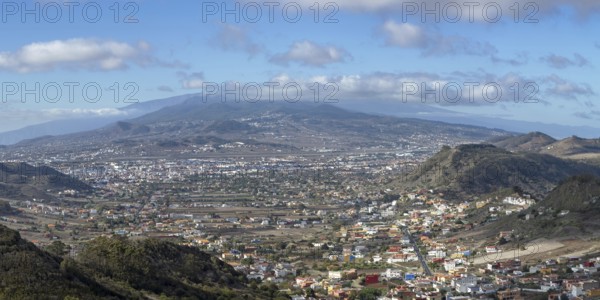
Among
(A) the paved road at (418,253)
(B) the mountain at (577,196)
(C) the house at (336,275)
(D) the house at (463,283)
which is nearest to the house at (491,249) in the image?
(A) the paved road at (418,253)

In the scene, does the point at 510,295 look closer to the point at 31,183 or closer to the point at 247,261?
the point at 247,261

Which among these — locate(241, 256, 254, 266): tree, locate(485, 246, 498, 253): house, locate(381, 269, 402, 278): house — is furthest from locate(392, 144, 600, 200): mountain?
locate(381, 269, 402, 278): house

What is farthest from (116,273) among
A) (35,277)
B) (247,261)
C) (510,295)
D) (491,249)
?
(491,249)

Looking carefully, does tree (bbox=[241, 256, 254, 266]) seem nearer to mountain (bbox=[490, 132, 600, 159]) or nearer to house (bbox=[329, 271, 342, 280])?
house (bbox=[329, 271, 342, 280])

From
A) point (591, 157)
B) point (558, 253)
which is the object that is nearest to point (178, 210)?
point (558, 253)

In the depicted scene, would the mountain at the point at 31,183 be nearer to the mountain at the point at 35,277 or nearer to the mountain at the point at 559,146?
the mountain at the point at 35,277

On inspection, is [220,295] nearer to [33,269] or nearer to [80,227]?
[33,269]

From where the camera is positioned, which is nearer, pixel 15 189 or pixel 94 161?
pixel 15 189
